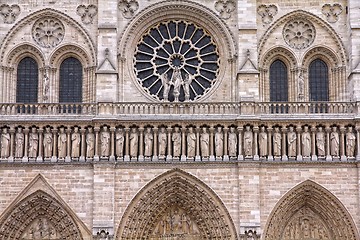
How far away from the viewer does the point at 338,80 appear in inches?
1020

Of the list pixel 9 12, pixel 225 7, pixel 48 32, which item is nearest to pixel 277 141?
pixel 225 7

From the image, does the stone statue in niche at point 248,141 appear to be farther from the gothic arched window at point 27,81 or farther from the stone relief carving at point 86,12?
the gothic arched window at point 27,81

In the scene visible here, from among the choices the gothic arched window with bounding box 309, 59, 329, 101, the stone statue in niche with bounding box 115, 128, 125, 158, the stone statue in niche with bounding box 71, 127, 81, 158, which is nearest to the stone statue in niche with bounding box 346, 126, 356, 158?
the gothic arched window with bounding box 309, 59, 329, 101

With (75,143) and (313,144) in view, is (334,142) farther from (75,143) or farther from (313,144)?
(75,143)

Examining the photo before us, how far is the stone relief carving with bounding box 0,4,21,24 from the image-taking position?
26078 millimetres

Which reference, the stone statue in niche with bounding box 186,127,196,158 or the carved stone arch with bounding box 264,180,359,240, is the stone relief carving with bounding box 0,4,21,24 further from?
the carved stone arch with bounding box 264,180,359,240

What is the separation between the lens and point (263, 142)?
2472 centimetres

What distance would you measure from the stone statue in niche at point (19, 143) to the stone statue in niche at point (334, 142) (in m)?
9.74

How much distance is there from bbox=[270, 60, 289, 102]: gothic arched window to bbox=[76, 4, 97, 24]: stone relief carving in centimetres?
622

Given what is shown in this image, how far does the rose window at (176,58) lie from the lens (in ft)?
85.8

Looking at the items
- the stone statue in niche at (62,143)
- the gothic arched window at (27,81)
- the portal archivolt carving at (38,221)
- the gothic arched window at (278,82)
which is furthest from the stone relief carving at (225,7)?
the portal archivolt carving at (38,221)

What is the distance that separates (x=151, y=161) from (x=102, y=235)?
2.74m

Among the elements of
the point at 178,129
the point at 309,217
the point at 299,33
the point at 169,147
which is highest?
the point at 299,33

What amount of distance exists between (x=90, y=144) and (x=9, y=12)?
5.39 metres
